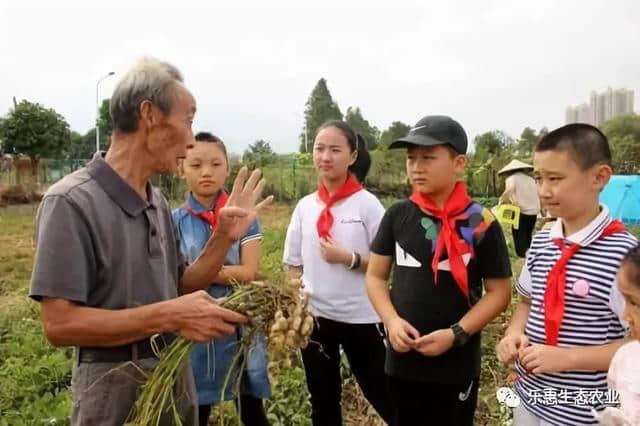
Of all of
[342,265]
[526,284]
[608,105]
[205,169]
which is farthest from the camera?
[608,105]

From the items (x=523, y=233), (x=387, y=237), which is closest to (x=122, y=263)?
(x=387, y=237)

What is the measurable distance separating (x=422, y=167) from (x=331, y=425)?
53.9 inches

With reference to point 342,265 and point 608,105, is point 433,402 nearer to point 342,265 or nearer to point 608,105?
point 342,265

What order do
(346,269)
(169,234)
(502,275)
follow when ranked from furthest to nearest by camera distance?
(346,269) < (502,275) < (169,234)

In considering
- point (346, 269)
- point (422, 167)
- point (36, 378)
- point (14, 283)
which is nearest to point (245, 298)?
point (422, 167)

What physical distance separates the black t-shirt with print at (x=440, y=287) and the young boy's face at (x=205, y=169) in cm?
84

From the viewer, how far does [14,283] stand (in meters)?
7.30

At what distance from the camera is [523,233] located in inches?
287

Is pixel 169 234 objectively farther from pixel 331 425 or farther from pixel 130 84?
pixel 331 425

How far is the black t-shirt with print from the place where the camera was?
207 centimetres

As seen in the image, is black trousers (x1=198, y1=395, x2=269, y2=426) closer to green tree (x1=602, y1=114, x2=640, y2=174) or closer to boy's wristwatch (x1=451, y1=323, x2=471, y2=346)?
boy's wristwatch (x1=451, y1=323, x2=471, y2=346)

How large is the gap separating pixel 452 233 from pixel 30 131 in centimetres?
2364

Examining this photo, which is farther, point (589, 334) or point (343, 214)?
point (343, 214)

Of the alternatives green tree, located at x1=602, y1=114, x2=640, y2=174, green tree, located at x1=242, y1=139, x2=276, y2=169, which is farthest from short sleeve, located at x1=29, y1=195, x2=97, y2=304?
green tree, located at x1=242, y1=139, x2=276, y2=169
